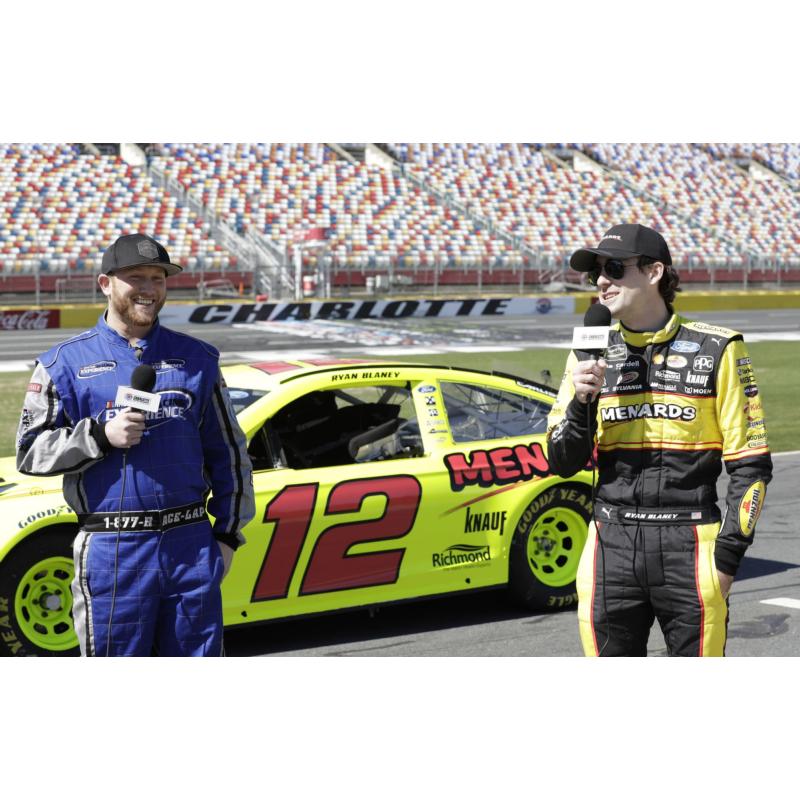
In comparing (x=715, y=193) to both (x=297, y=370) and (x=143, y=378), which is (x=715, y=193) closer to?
(x=297, y=370)

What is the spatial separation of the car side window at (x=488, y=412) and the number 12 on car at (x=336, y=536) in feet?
1.99

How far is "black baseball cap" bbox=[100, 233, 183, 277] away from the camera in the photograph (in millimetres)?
3551

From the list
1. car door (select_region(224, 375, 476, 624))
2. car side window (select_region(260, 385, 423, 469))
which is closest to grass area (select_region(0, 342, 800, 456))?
car side window (select_region(260, 385, 423, 469))

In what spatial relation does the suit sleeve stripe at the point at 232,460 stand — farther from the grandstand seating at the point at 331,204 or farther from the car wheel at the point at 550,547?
the grandstand seating at the point at 331,204

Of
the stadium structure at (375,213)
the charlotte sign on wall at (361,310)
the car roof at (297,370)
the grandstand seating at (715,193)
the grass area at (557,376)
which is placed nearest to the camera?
the car roof at (297,370)

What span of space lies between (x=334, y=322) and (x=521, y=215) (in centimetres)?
1211

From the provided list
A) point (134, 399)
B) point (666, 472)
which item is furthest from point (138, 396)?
point (666, 472)

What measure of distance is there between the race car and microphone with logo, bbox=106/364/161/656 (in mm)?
2150

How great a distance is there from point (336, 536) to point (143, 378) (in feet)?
9.17

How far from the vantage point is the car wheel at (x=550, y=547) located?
22.1 ft

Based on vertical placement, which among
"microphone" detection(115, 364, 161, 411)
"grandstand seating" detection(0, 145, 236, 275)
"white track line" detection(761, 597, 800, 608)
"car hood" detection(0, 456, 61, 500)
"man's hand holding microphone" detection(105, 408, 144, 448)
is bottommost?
"white track line" detection(761, 597, 800, 608)

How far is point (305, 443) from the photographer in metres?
6.50

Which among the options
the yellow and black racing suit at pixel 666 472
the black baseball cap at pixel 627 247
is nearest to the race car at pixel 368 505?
the yellow and black racing suit at pixel 666 472

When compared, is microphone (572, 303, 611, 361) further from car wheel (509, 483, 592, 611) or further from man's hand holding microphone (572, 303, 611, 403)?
car wheel (509, 483, 592, 611)
